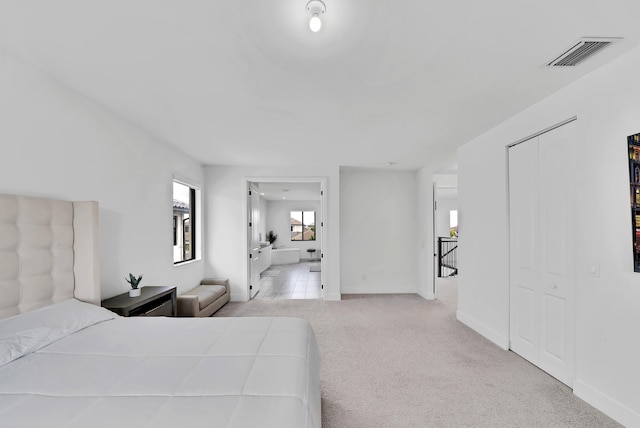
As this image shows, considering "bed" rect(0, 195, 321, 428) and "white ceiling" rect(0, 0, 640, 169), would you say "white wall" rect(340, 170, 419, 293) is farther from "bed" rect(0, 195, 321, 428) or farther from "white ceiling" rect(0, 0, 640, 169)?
"bed" rect(0, 195, 321, 428)

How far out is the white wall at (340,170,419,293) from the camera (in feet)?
19.4

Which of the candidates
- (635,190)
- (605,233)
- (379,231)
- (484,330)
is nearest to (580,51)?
(635,190)

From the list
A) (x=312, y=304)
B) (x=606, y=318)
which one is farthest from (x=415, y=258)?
(x=606, y=318)

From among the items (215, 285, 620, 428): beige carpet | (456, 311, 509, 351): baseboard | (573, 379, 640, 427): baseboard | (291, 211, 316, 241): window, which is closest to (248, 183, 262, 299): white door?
(215, 285, 620, 428): beige carpet

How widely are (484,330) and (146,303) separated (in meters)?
3.94

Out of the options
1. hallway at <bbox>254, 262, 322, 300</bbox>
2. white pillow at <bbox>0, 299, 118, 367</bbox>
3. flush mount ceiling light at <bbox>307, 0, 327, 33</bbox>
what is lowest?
hallway at <bbox>254, 262, 322, 300</bbox>

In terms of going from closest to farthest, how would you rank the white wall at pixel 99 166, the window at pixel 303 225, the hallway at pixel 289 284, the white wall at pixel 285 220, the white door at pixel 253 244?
the white wall at pixel 99 166 → the white door at pixel 253 244 → the hallway at pixel 289 284 → the white wall at pixel 285 220 → the window at pixel 303 225

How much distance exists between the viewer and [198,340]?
1.82 metres

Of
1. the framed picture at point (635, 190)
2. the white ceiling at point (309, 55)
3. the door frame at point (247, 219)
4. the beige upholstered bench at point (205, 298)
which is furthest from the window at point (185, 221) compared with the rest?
the framed picture at point (635, 190)

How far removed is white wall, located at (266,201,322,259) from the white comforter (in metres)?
9.47

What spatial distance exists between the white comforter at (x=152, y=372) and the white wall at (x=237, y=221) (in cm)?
310

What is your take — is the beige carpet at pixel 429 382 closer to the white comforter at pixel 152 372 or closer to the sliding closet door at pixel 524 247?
the sliding closet door at pixel 524 247

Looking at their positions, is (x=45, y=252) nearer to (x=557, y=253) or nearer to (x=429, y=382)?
(x=429, y=382)

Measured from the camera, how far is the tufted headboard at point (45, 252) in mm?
1870
